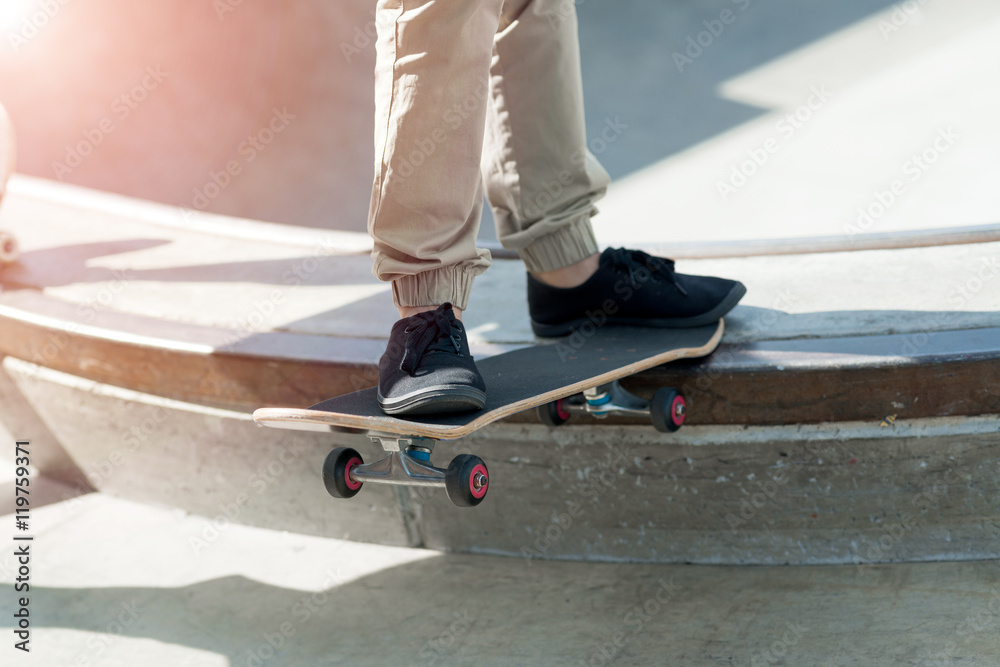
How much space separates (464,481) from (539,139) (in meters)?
0.77

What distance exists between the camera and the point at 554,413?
164 centimetres

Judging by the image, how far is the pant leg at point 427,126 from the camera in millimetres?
1290

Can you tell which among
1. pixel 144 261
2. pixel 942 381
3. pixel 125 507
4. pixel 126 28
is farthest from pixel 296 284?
pixel 126 28

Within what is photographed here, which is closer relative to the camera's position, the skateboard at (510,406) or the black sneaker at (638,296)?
the skateboard at (510,406)

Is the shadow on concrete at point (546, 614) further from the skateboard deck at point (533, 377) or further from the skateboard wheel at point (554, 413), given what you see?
the skateboard deck at point (533, 377)

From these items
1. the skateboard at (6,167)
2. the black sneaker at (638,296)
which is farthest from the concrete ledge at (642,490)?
the skateboard at (6,167)

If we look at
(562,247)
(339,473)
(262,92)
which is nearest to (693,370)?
(562,247)

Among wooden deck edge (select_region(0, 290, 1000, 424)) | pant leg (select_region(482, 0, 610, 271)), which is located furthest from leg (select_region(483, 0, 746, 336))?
wooden deck edge (select_region(0, 290, 1000, 424))

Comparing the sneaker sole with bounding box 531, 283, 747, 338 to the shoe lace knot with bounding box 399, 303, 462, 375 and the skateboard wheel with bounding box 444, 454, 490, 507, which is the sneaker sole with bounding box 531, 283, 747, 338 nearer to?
the shoe lace knot with bounding box 399, 303, 462, 375

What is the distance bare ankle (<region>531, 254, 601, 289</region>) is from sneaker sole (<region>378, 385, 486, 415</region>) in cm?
51

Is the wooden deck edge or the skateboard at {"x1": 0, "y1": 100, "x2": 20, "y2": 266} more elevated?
the skateboard at {"x1": 0, "y1": 100, "x2": 20, "y2": 266}

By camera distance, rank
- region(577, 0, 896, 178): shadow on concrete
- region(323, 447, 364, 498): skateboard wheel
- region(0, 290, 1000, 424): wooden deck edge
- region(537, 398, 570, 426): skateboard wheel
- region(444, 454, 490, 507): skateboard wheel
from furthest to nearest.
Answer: region(577, 0, 896, 178): shadow on concrete
region(537, 398, 570, 426): skateboard wheel
region(0, 290, 1000, 424): wooden deck edge
region(323, 447, 364, 498): skateboard wheel
region(444, 454, 490, 507): skateboard wheel

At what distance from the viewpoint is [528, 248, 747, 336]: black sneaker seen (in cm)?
168

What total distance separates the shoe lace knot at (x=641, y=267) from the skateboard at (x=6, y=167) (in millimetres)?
1957
